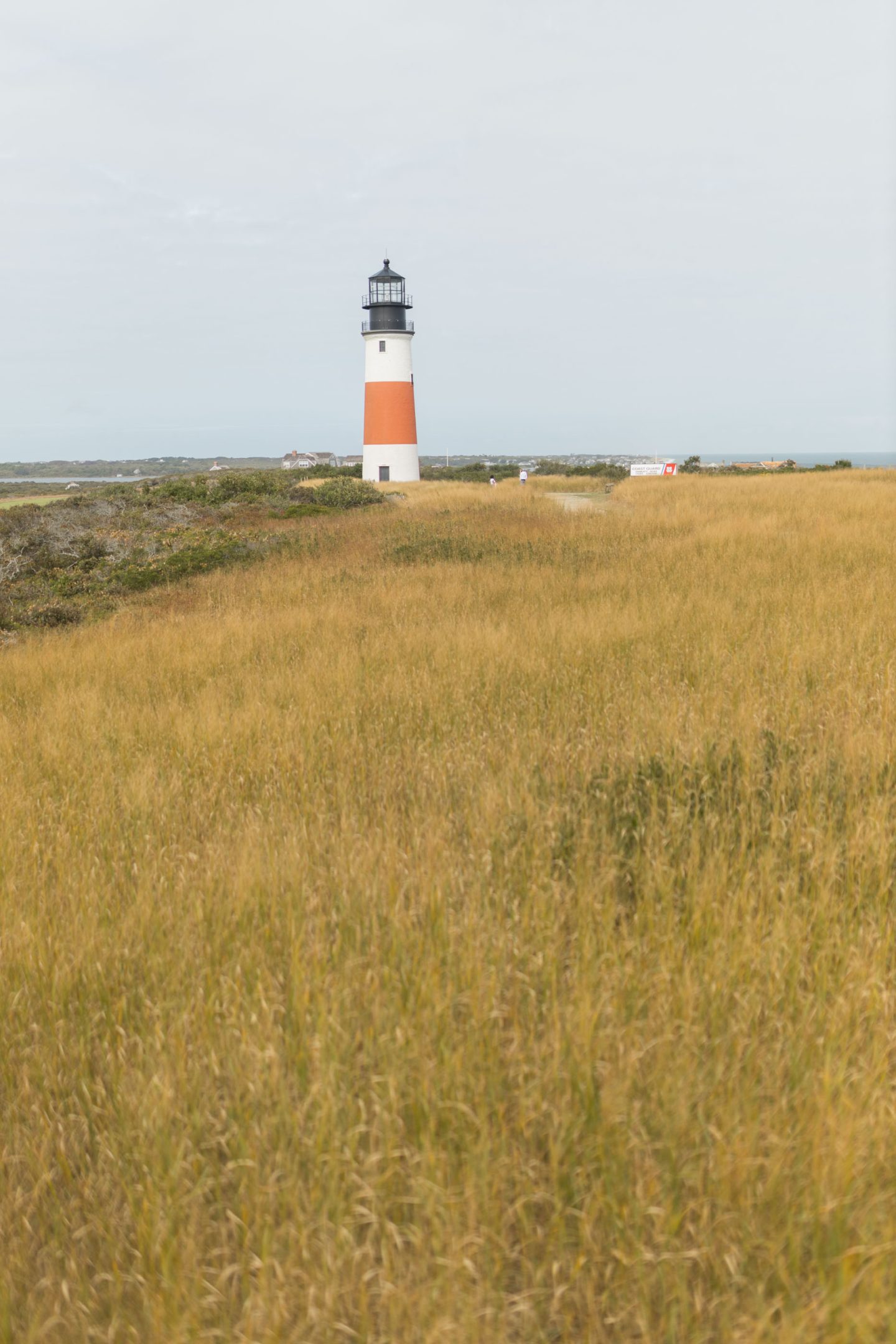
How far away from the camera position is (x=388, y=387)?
40.6 metres

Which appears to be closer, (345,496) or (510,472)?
(345,496)

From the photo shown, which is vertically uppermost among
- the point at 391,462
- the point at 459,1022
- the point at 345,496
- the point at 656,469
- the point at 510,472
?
the point at 510,472

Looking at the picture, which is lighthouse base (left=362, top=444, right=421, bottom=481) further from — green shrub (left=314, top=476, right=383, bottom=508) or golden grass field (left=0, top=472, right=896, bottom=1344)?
golden grass field (left=0, top=472, right=896, bottom=1344)

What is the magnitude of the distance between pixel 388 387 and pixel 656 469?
13.6 m

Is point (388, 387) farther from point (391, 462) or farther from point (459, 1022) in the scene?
point (459, 1022)

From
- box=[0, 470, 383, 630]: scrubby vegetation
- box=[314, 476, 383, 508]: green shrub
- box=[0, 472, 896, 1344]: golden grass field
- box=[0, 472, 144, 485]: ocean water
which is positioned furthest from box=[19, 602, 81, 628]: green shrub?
box=[0, 472, 144, 485]: ocean water

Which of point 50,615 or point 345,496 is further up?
point 345,496

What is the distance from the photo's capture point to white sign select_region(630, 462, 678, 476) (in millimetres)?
40750

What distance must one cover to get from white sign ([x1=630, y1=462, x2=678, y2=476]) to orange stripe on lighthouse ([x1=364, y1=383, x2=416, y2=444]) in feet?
37.1

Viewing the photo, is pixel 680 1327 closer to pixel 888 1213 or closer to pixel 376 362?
pixel 888 1213

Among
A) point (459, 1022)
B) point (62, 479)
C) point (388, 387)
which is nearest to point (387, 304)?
point (388, 387)

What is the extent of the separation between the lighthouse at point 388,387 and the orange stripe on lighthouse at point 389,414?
3 centimetres

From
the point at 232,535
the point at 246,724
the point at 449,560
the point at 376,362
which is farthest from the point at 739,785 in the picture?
the point at 376,362

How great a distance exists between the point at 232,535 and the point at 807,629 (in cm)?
1474
